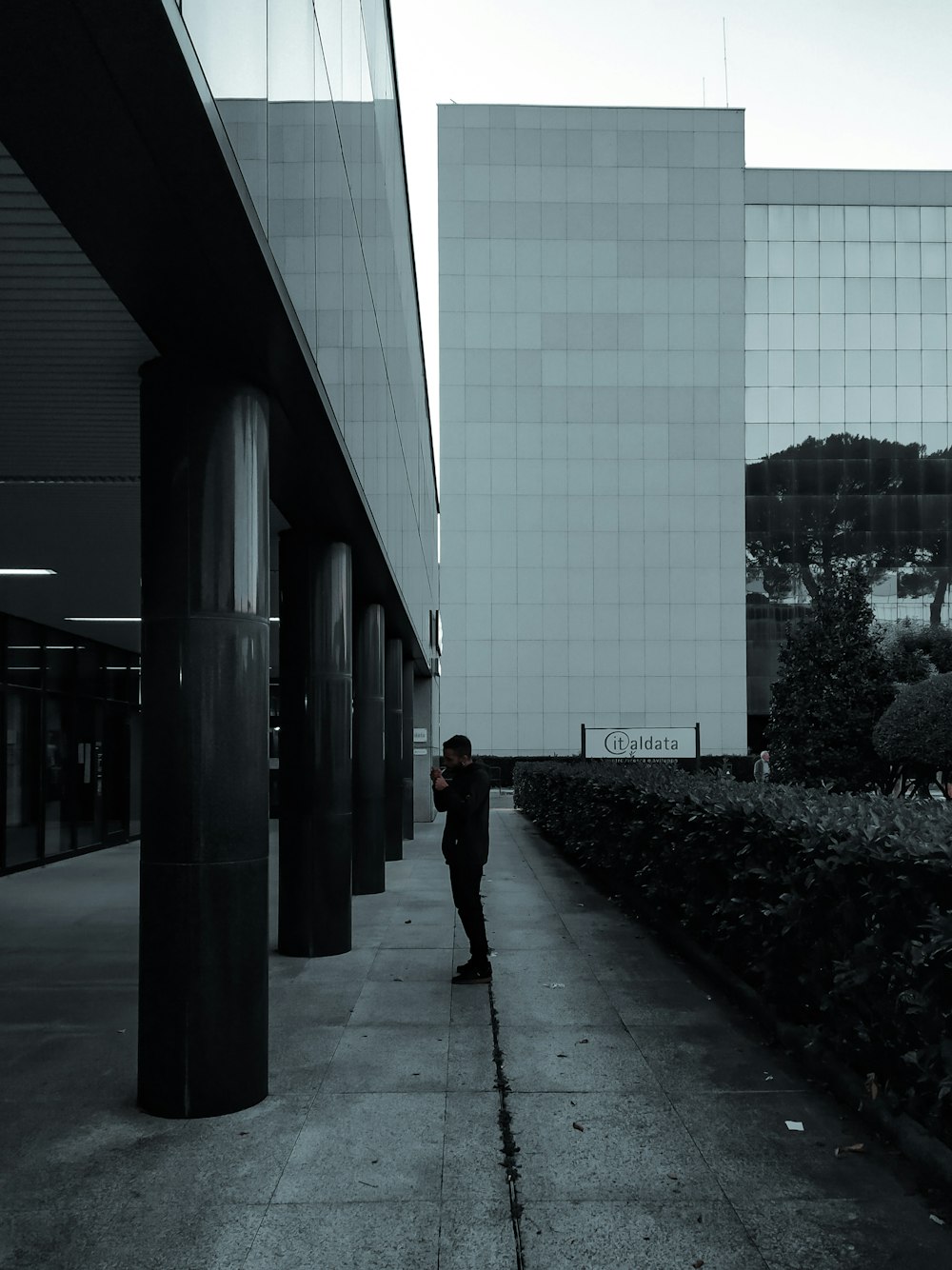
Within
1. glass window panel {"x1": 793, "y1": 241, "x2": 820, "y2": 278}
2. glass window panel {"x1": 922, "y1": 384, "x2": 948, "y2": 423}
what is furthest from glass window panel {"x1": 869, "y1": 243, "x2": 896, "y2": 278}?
glass window panel {"x1": 922, "y1": 384, "x2": 948, "y2": 423}

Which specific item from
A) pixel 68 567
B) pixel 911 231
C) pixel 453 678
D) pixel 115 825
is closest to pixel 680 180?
pixel 911 231

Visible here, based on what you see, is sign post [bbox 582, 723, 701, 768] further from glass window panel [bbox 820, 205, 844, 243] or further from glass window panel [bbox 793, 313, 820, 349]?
glass window panel [bbox 820, 205, 844, 243]

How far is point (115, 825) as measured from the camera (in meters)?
21.1

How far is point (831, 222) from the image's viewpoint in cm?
5066

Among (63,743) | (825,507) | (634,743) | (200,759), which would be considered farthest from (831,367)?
(200,759)

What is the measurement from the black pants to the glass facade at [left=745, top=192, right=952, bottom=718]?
42.6 m

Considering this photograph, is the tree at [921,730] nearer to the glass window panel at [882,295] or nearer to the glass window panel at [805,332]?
the glass window panel at [805,332]

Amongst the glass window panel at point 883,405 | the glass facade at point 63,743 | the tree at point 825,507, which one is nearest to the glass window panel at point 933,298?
the glass window panel at point 883,405

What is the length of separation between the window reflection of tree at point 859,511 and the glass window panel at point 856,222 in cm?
950

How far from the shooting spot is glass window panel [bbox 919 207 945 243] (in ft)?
167

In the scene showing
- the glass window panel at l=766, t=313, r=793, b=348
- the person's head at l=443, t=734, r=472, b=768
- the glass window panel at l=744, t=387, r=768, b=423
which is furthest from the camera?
the glass window panel at l=766, t=313, r=793, b=348

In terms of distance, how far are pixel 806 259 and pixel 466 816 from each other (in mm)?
48108

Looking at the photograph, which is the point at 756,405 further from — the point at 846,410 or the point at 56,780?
the point at 56,780

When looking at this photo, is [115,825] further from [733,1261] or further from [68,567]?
[733,1261]
